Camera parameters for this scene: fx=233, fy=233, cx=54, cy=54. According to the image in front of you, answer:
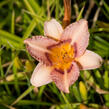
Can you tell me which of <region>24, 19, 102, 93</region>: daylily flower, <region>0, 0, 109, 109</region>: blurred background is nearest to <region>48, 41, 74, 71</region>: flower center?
<region>24, 19, 102, 93</region>: daylily flower

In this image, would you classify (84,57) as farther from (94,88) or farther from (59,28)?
(94,88)

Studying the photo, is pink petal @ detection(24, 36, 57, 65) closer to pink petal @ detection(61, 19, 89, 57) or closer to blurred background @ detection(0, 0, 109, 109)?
pink petal @ detection(61, 19, 89, 57)

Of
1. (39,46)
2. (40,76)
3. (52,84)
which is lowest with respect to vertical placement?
(52,84)

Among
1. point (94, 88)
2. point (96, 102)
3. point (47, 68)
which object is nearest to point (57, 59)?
point (47, 68)

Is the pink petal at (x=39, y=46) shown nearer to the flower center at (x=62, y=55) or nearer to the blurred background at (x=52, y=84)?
the flower center at (x=62, y=55)

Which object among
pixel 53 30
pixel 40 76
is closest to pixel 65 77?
pixel 40 76

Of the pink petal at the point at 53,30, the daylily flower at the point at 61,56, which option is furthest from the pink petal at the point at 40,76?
the pink petal at the point at 53,30

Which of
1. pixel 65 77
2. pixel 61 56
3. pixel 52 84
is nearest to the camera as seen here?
pixel 65 77

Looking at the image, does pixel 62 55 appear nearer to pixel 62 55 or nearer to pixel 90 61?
pixel 62 55
